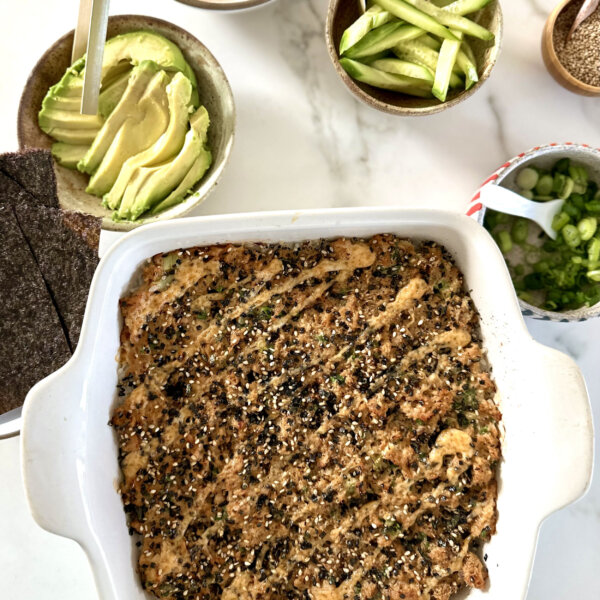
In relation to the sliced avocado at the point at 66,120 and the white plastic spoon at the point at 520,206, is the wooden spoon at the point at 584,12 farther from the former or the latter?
the sliced avocado at the point at 66,120

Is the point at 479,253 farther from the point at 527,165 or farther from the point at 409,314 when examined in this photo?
the point at 527,165

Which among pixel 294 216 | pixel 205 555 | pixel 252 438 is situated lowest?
pixel 205 555

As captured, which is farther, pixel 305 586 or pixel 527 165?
pixel 527 165

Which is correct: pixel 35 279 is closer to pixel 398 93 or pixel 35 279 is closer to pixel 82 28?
pixel 82 28

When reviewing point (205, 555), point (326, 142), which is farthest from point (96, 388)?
A: point (326, 142)

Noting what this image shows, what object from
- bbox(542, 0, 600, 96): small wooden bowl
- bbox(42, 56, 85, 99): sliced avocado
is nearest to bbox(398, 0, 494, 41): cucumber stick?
bbox(542, 0, 600, 96): small wooden bowl

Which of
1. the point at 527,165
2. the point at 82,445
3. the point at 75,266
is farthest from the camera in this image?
the point at 527,165

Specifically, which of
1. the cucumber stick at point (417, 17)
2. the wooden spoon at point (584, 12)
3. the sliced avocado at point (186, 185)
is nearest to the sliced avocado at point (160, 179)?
the sliced avocado at point (186, 185)

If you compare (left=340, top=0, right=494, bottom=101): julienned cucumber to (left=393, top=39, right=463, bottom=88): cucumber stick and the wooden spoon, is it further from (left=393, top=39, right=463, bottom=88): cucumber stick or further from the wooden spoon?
the wooden spoon
